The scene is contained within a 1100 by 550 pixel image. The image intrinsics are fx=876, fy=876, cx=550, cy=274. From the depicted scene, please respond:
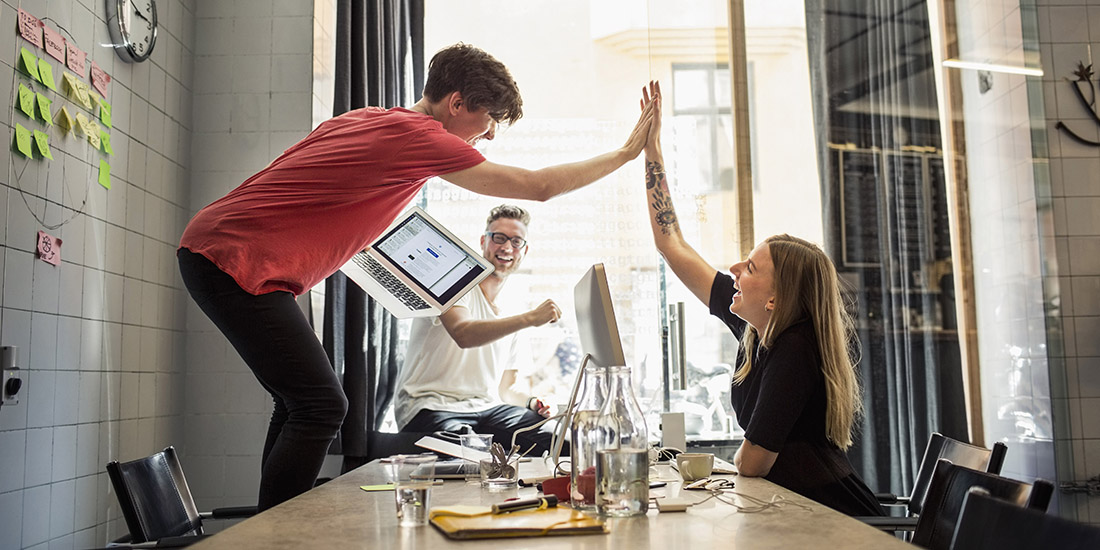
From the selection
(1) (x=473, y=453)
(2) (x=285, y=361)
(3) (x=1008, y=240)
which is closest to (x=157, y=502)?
(2) (x=285, y=361)

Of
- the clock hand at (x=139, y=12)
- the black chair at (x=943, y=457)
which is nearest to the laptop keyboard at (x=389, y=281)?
the clock hand at (x=139, y=12)

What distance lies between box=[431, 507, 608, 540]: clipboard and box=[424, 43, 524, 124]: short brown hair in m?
1.35

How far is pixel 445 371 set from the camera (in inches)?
132

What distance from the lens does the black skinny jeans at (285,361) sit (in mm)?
1741

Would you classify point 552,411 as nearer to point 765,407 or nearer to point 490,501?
point 765,407

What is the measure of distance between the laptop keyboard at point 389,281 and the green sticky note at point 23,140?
89 centimetres

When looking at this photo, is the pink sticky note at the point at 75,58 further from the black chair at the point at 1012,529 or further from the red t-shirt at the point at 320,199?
the black chair at the point at 1012,529

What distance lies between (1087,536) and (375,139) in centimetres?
157

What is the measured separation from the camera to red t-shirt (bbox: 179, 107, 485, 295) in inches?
72.6

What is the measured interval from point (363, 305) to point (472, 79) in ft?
4.78

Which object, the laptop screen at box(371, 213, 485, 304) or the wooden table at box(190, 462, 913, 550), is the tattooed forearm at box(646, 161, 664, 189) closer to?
the laptop screen at box(371, 213, 485, 304)

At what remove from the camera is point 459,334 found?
3.19 metres

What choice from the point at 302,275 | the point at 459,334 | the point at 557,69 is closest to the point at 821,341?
the point at 302,275

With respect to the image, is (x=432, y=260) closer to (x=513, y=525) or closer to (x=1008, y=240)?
(x=513, y=525)
